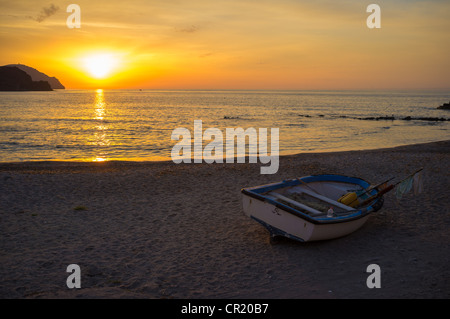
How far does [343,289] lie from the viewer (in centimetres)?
627

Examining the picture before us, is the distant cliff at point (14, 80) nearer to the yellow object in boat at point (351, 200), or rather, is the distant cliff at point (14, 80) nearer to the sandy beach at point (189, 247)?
the sandy beach at point (189, 247)

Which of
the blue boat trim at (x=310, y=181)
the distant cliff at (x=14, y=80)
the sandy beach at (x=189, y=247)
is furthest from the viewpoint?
the distant cliff at (x=14, y=80)

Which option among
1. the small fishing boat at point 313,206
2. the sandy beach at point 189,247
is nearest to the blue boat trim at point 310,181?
the small fishing boat at point 313,206

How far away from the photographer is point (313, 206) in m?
9.09

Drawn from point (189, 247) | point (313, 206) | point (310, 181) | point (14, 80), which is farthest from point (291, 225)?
point (14, 80)

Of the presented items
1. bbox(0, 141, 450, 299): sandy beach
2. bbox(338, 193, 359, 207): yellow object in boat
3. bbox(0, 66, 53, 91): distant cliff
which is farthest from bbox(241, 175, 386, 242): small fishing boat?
bbox(0, 66, 53, 91): distant cliff

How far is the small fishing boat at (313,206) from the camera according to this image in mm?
7734

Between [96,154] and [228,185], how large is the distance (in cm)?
1417

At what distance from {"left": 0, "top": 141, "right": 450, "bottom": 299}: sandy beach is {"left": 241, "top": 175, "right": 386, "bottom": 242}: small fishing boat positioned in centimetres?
49

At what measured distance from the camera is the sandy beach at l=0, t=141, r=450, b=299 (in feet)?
21.0

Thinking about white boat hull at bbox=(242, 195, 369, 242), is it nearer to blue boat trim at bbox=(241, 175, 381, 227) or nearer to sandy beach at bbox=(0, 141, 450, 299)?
blue boat trim at bbox=(241, 175, 381, 227)

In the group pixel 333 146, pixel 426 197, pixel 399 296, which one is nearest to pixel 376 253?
pixel 399 296

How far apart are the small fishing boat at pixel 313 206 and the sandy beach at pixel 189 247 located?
0.49 m

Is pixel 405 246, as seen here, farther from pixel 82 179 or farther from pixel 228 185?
pixel 82 179
